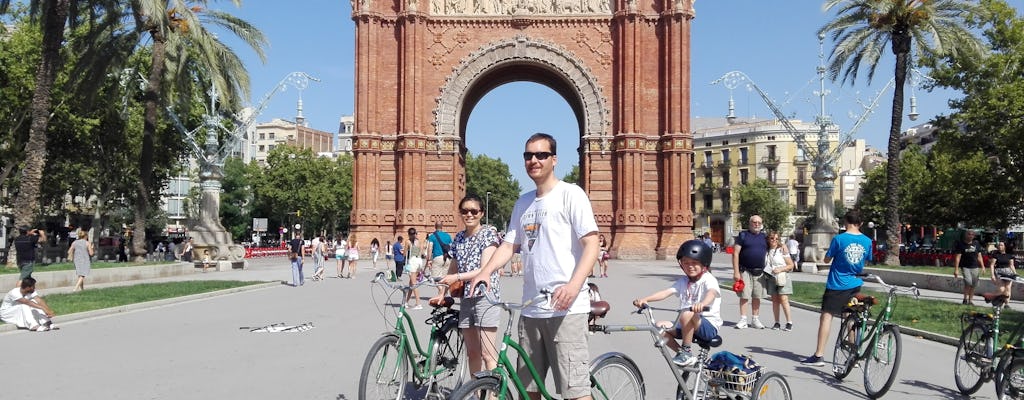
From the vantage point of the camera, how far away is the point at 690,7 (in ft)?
127

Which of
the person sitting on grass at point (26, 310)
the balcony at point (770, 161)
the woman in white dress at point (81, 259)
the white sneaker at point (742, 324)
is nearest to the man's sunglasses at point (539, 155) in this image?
the white sneaker at point (742, 324)

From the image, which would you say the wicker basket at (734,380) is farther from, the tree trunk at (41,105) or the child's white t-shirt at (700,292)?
the tree trunk at (41,105)

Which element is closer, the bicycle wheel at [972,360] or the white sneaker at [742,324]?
the bicycle wheel at [972,360]

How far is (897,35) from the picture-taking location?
86.1ft

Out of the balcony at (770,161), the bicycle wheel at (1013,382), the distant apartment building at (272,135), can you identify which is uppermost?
the distant apartment building at (272,135)

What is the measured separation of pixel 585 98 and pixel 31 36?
23.8 meters

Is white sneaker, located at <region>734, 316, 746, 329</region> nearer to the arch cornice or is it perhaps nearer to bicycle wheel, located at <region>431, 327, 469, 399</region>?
bicycle wheel, located at <region>431, 327, 469, 399</region>

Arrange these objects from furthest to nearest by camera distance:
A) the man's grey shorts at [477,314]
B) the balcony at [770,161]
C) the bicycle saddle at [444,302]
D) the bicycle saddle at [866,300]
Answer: the balcony at [770,161]
the bicycle saddle at [866,300]
the bicycle saddle at [444,302]
the man's grey shorts at [477,314]

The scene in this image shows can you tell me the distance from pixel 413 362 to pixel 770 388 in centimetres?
266

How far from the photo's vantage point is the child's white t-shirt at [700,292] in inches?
241

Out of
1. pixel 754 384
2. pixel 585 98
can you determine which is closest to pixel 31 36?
pixel 585 98

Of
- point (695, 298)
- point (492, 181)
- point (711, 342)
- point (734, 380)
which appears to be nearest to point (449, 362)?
point (695, 298)

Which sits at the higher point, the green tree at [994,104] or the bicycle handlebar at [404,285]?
the green tree at [994,104]

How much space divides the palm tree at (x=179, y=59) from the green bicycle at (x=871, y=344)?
73.0 ft
